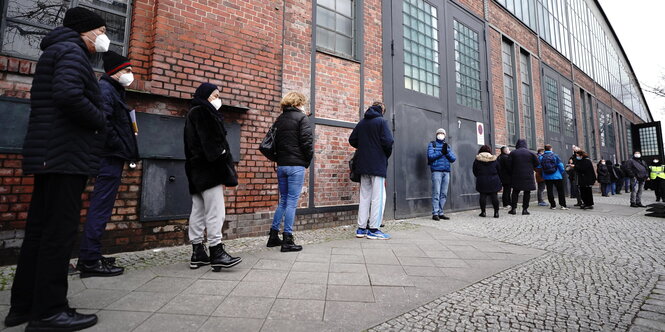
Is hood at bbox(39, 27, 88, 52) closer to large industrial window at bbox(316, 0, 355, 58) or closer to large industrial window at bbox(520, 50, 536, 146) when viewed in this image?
large industrial window at bbox(316, 0, 355, 58)

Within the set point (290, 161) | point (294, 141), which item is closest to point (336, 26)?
point (294, 141)

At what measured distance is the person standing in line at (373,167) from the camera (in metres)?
4.33

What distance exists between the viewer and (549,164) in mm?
8367

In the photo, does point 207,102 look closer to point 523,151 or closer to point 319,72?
point 319,72

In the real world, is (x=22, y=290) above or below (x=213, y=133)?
below

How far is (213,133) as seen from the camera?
2.78m

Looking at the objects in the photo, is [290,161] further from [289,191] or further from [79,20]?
[79,20]

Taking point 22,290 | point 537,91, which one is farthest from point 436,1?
point 22,290

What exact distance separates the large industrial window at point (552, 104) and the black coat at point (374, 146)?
1155cm

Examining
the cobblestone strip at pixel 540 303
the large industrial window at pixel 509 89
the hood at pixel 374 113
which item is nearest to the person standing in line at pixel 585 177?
the large industrial window at pixel 509 89

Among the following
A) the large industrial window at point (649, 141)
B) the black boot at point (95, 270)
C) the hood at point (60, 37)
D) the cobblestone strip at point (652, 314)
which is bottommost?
the cobblestone strip at point (652, 314)

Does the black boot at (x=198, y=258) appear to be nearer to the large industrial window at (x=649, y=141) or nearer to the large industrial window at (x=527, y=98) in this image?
the large industrial window at (x=527, y=98)

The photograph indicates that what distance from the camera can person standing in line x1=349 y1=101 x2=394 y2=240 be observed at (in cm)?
433

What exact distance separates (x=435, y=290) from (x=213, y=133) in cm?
234
